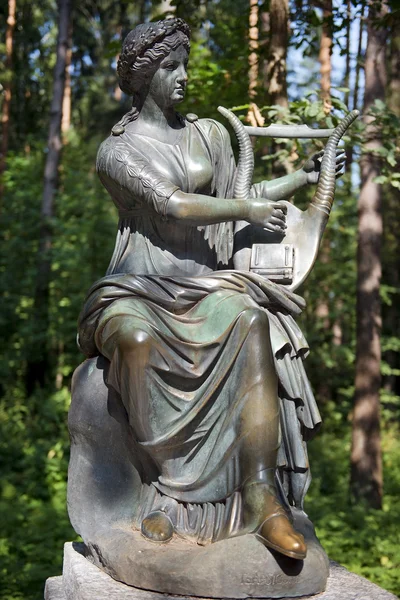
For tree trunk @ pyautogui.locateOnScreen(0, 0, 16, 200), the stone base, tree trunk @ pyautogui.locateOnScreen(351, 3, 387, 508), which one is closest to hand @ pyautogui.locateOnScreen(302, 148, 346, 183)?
Result: the stone base

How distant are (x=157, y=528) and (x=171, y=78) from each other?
196 centimetres

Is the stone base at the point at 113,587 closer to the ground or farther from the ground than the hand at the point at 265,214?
closer to the ground

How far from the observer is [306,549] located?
290 centimetres

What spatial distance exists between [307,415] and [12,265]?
10.0m

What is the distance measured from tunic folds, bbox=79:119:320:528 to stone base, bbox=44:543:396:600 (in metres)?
0.36

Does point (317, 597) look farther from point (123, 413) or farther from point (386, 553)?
point (386, 553)

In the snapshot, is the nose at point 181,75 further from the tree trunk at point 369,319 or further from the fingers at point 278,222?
the tree trunk at point 369,319

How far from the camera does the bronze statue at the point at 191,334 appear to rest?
327cm

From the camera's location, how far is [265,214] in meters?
3.63

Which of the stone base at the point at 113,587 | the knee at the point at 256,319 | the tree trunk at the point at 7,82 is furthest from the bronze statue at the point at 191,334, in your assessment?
the tree trunk at the point at 7,82

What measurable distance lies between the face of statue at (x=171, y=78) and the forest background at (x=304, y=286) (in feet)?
4.51

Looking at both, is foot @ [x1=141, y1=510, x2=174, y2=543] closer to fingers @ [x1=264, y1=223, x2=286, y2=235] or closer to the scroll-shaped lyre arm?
the scroll-shaped lyre arm

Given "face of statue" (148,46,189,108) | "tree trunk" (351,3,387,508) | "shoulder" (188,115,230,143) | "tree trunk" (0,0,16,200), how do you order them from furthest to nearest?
"tree trunk" (0,0,16,200)
"tree trunk" (351,3,387,508)
"shoulder" (188,115,230,143)
"face of statue" (148,46,189,108)

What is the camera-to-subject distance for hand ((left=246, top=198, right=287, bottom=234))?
3.62 metres
